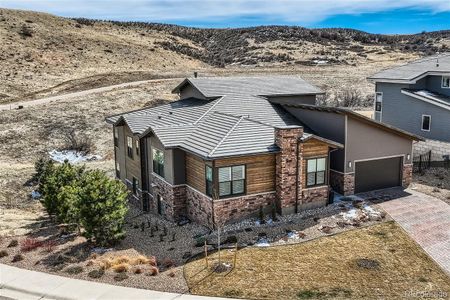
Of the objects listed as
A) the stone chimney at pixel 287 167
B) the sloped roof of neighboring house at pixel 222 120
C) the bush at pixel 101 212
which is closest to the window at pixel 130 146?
the sloped roof of neighboring house at pixel 222 120

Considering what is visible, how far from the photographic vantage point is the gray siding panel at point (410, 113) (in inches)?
1282

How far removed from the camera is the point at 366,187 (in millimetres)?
26609

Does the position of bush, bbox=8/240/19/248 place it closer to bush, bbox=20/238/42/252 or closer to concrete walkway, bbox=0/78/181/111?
bush, bbox=20/238/42/252

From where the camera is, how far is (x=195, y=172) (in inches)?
906

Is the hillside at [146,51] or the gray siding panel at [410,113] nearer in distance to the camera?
the gray siding panel at [410,113]

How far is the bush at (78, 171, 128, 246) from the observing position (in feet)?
67.3

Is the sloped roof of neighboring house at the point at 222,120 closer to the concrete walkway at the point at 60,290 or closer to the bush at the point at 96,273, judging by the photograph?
the bush at the point at 96,273

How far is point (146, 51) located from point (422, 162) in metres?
59.1

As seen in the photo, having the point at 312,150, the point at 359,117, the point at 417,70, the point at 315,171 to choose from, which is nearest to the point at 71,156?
the point at 315,171

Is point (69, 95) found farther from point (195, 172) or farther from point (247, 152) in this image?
point (247, 152)

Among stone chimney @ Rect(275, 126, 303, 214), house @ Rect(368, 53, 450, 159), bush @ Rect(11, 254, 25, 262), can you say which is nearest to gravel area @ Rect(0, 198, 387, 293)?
bush @ Rect(11, 254, 25, 262)

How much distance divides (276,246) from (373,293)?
16.2 ft

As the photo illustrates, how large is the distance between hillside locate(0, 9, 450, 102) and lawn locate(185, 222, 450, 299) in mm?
45589

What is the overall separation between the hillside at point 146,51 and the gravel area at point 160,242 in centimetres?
3760
